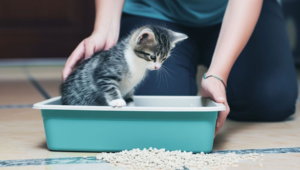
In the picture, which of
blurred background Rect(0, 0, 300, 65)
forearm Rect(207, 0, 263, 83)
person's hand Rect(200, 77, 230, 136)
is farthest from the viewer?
blurred background Rect(0, 0, 300, 65)

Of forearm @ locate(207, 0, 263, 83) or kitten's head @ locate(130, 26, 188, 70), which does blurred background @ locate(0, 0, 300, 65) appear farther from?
kitten's head @ locate(130, 26, 188, 70)

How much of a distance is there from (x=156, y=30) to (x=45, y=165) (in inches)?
20.2

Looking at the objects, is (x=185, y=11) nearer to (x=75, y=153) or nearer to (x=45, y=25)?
(x=75, y=153)

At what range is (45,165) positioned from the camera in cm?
102

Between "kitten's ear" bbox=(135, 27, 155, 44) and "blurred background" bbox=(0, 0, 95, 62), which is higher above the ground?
"kitten's ear" bbox=(135, 27, 155, 44)

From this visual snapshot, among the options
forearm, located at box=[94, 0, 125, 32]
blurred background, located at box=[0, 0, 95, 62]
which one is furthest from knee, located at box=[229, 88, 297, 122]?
blurred background, located at box=[0, 0, 95, 62]

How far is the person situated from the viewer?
1.60m

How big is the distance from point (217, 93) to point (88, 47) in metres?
0.50

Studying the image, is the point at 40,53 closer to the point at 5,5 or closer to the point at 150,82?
the point at 5,5

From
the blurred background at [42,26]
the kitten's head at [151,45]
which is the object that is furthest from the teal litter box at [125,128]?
the blurred background at [42,26]

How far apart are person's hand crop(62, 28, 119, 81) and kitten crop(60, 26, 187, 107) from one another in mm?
69

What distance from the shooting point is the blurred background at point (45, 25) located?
11.2 feet

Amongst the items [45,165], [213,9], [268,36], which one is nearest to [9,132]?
[45,165]

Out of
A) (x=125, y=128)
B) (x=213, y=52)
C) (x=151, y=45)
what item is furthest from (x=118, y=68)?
(x=213, y=52)
